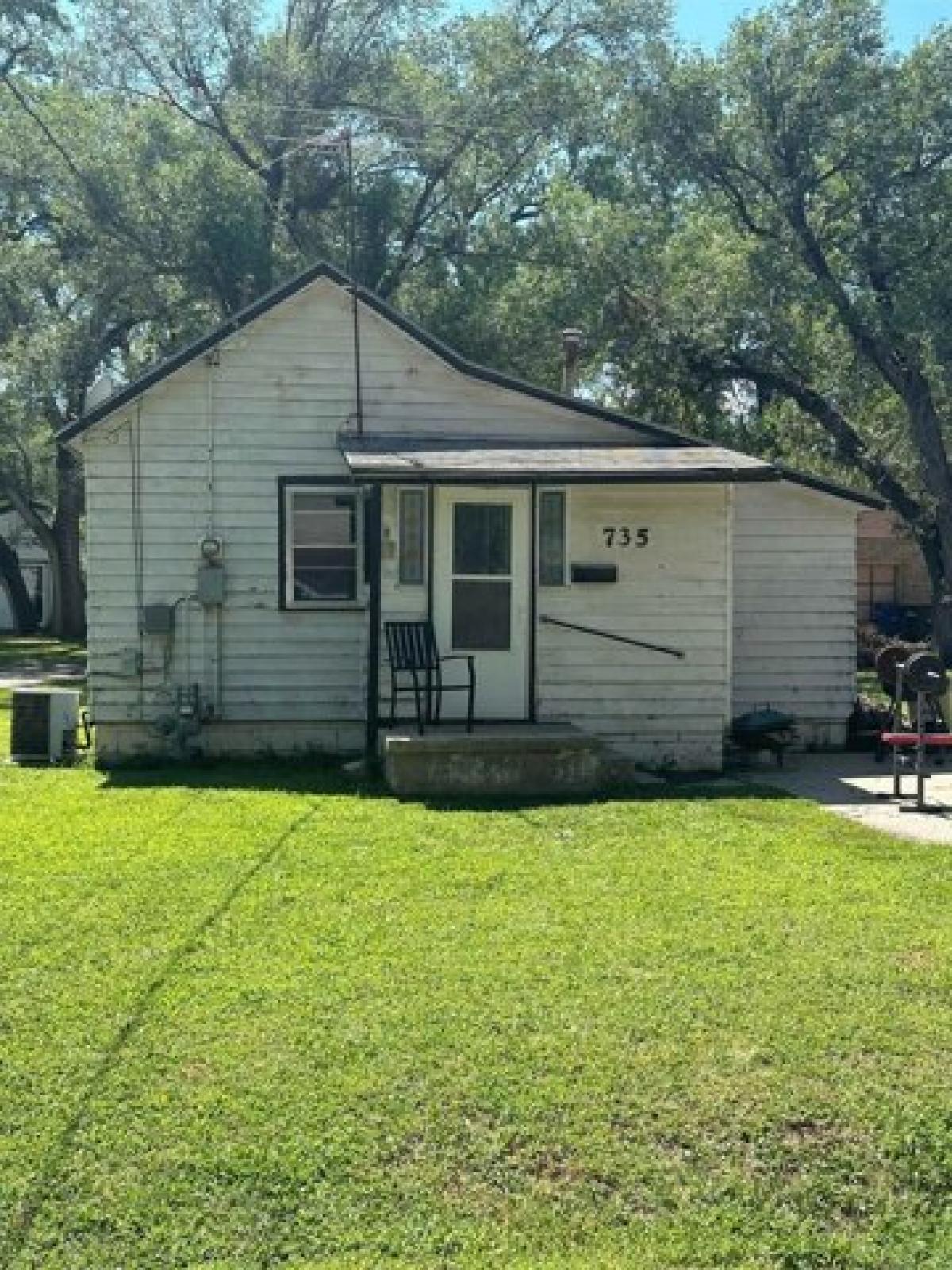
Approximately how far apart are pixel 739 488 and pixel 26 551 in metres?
42.6

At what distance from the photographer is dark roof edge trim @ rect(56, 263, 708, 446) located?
422 inches

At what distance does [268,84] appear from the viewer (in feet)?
80.8

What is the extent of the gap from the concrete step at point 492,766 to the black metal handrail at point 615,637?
155cm

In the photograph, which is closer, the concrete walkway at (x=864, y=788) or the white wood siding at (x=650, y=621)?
the concrete walkway at (x=864, y=788)

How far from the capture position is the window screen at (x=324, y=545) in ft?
36.5

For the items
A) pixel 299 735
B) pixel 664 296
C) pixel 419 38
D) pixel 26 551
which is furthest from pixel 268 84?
pixel 26 551

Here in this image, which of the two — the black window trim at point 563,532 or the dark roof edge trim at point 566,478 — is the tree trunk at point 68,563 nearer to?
the black window trim at point 563,532

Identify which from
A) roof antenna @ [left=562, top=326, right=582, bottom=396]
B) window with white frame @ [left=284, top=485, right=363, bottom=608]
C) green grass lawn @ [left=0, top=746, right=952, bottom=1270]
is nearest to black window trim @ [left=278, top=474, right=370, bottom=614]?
window with white frame @ [left=284, top=485, right=363, bottom=608]

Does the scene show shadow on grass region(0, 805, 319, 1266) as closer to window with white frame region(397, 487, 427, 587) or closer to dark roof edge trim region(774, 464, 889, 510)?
window with white frame region(397, 487, 427, 587)

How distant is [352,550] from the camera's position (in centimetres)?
1116

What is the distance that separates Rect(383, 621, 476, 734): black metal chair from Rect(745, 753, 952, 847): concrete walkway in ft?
8.82

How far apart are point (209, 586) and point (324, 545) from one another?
1095 mm

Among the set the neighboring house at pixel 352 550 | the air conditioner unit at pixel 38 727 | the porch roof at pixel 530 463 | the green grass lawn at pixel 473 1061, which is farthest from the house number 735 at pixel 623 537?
the air conditioner unit at pixel 38 727

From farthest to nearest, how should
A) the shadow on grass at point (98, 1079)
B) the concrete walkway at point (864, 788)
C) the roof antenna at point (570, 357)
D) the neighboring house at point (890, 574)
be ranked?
the neighboring house at point (890, 574), the roof antenna at point (570, 357), the concrete walkway at point (864, 788), the shadow on grass at point (98, 1079)
